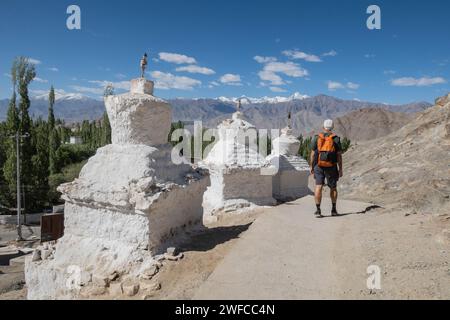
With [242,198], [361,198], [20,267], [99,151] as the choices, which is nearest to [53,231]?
[20,267]

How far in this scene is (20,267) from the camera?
14.4 m

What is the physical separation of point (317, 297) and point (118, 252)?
3778 millimetres

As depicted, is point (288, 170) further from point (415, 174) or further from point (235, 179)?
point (415, 174)

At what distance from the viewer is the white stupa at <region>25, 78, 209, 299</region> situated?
637 centimetres

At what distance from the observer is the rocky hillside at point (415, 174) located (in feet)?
33.7

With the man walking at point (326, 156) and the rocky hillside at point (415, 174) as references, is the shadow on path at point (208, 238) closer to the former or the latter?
the man walking at point (326, 156)

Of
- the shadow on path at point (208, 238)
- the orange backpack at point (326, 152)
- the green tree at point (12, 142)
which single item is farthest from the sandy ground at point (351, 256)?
the green tree at point (12, 142)

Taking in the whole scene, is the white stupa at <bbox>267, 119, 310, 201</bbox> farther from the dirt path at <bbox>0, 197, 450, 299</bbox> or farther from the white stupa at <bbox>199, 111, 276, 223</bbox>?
the dirt path at <bbox>0, 197, 450, 299</bbox>

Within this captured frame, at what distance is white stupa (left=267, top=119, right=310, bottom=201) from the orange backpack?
5.89m

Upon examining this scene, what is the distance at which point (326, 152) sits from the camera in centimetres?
747

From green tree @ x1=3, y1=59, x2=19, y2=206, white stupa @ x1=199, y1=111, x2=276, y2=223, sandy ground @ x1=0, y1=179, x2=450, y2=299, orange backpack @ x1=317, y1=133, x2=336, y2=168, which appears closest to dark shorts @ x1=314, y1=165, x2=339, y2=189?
orange backpack @ x1=317, y1=133, x2=336, y2=168

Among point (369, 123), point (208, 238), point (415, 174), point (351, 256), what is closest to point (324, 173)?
point (351, 256)

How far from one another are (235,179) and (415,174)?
7150 millimetres
